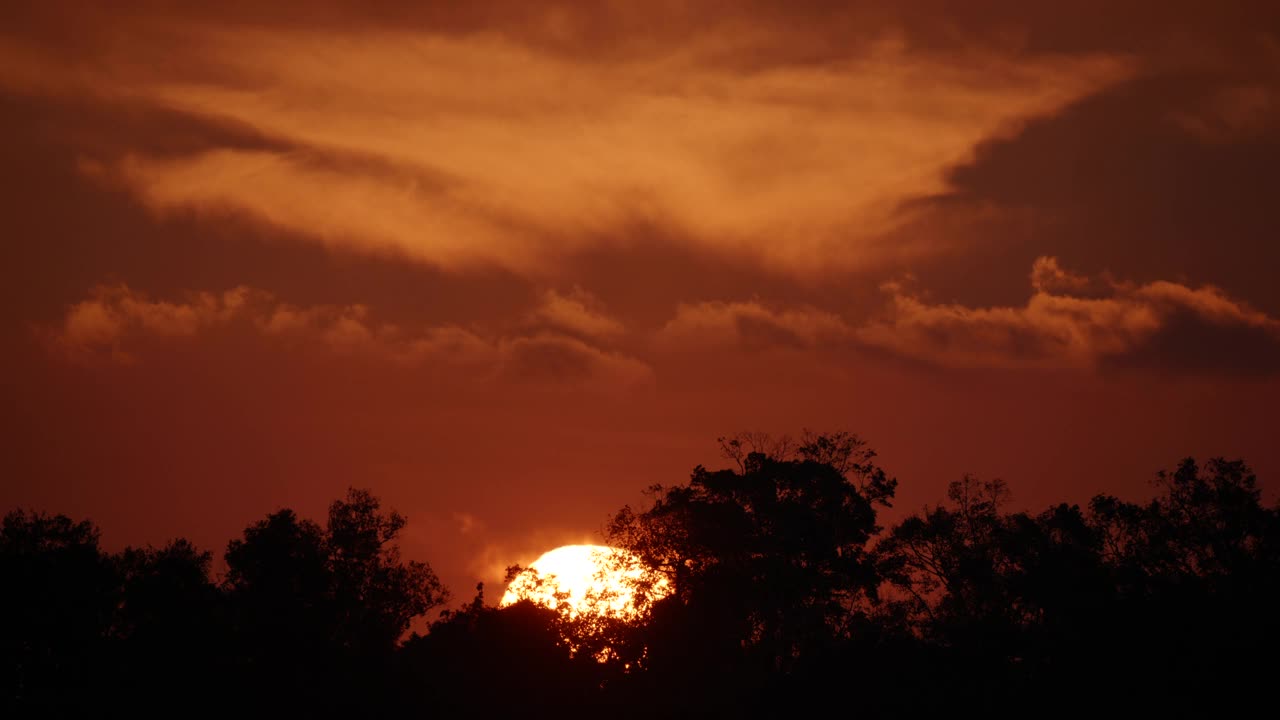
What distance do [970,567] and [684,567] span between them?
17991 millimetres

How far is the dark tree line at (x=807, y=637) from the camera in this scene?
6338cm

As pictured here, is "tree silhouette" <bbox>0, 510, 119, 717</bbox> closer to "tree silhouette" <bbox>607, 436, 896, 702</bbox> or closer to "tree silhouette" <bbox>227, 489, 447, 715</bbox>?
"tree silhouette" <bbox>227, 489, 447, 715</bbox>

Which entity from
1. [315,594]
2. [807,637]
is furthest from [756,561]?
[315,594]

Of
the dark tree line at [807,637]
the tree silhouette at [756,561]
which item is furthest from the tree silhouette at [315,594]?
the tree silhouette at [756,561]

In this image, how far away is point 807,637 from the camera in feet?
235

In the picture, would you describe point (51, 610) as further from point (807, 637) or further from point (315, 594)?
point (807, 637)

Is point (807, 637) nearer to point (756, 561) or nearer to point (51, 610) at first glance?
point (756, 561)

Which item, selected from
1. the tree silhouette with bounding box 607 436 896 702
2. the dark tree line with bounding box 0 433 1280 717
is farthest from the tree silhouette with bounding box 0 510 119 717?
the tree silhouette with bounding box 607 436 896 702

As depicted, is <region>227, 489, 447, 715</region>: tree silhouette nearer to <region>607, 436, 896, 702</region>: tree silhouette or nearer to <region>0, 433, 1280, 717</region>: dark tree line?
<region>0, 433, 1280, 717</region>: dark tree line

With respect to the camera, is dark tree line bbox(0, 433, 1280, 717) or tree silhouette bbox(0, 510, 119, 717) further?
tree silhouette bbox(0, 510, 119, 717)

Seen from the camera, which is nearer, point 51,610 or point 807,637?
point 807,637

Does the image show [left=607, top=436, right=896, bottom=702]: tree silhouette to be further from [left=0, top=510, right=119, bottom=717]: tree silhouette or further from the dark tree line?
[left=0, top=510, right=119, bottom=717]: tree silhouette

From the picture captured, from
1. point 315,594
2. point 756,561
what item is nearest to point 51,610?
point 315,594

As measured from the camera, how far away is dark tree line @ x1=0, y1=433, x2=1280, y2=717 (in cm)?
6338
